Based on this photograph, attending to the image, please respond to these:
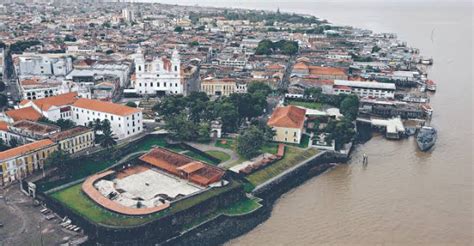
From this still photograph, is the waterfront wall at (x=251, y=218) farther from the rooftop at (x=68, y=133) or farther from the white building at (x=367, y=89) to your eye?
the white building at (x=367, y=89)

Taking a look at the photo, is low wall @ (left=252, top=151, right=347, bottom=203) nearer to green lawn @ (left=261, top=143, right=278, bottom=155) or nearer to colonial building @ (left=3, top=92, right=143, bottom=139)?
green lawn @ (left=261, top=143, right=278, bottom=155)

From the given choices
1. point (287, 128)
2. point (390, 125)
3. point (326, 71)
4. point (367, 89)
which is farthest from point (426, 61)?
point (287, 128)

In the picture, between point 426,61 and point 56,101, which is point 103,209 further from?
point 426,61

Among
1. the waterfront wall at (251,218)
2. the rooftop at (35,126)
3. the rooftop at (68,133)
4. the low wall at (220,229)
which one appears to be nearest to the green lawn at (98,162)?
the rooftop at (68,133)

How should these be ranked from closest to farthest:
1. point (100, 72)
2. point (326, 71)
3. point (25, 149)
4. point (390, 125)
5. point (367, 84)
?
point (25, 149), point (390, 125), point (367, 84), point (100, 72), point (326, 71)

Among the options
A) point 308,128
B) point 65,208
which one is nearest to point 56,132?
point 65,208

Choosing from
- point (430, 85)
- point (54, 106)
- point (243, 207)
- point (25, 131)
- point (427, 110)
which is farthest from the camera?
point (430, 85)

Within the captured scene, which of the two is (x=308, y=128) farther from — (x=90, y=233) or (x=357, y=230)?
(x=90, y=233)
